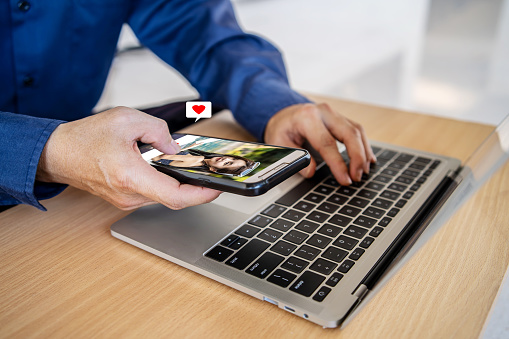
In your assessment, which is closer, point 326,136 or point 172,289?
point 172,289

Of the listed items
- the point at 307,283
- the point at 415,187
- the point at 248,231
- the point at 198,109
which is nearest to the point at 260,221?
the point at 248,231

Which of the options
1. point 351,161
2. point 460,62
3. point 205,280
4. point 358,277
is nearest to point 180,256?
point 205,280

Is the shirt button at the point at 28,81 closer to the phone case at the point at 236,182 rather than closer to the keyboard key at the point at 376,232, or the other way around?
the phone case at the point at 236,182

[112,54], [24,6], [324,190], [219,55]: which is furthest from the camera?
[112,54]

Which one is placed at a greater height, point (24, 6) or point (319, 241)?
point (24, 6)

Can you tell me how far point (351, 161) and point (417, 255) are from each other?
20cm

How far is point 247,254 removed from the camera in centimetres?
50

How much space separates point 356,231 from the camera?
1.77 feet

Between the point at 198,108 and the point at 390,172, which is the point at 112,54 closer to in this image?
the point at 198,108

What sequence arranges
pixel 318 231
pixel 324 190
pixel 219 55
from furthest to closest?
1. pixel 219 55
2. pixel 324 190
3. pixel 318 231

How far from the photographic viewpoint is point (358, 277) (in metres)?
0.46

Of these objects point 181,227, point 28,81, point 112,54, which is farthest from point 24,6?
point 181,227

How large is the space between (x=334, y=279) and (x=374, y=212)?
0.51ft


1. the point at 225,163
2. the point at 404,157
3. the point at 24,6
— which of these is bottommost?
the point at 404,157
